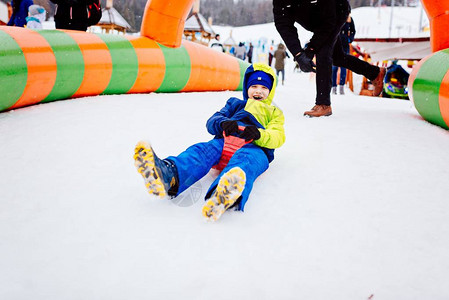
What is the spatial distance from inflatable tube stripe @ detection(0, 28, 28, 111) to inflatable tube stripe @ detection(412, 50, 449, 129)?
10.1 feet

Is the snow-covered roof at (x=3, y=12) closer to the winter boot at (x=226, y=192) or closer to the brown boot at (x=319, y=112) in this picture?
the brown boot at (x=319, y=112)

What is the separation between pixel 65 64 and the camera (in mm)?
2834

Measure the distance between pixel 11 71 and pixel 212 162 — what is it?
1748 mm

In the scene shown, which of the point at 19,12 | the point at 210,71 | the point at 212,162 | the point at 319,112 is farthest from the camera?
the point at 19,12

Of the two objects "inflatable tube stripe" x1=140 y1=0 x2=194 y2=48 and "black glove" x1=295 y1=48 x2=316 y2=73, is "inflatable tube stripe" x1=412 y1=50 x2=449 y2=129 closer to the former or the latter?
"black glove" x1=295 y1=48 x2=316 y2=73

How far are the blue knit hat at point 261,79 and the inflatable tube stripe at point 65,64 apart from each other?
67.4 inches

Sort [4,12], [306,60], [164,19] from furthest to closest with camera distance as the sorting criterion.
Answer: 1. [4,12]
2. [164,19]
3. [306,60]

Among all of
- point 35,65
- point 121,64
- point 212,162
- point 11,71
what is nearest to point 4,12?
point 121,64

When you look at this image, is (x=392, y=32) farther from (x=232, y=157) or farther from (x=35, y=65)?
(x=232, y=157)

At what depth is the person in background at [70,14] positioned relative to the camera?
3.42 m

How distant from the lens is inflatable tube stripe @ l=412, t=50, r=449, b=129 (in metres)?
2.47

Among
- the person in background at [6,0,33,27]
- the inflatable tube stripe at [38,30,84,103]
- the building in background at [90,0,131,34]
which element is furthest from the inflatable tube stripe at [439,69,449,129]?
the building in background at [90,0,131,34]

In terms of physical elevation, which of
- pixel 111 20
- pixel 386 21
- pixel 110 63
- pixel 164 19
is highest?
pixel 386 21

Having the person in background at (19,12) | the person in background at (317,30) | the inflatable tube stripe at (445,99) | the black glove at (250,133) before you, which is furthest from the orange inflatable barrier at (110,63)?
the inflatable tube stripe at (445,99)
